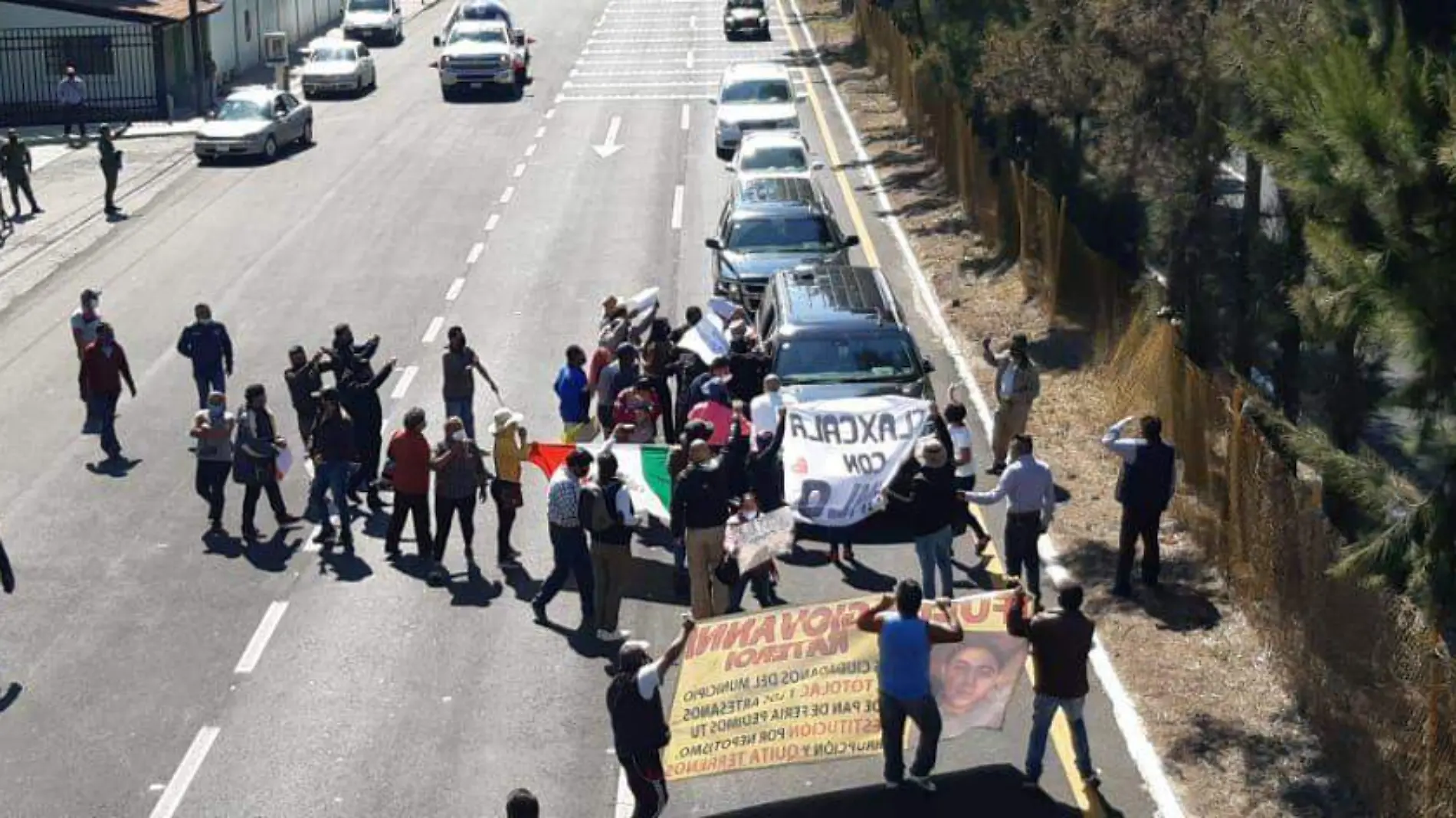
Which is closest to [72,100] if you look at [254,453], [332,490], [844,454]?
[254,453]

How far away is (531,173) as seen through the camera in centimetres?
4272

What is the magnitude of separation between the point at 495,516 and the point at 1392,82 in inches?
482

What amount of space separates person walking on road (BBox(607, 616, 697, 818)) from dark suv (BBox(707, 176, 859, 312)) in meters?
14.5

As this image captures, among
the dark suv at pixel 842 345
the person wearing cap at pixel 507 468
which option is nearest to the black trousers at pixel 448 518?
the person wearing cap at pixel 507 468

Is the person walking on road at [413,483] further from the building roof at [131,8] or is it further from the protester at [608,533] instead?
the building roof at [131,8]

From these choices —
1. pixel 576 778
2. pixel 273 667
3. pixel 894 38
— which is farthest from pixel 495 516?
pixel 894 38

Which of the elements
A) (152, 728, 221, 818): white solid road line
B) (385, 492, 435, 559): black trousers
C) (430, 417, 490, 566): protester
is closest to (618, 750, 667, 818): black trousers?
(152, 728, 221, 818): white solid road line

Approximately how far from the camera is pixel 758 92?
46250 millimetres

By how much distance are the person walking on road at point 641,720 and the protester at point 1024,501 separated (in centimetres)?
490

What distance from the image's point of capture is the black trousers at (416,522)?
1975 centimetres

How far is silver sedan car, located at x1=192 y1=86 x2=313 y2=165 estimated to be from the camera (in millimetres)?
44125

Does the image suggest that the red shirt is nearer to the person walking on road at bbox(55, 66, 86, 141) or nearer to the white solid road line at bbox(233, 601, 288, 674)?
the white solid road line at bbox(233, 601, 288, 674)

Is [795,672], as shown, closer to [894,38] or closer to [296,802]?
[296,802]

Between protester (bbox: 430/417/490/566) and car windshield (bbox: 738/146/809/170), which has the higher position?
protester (bbox: 430/417/490/566)
